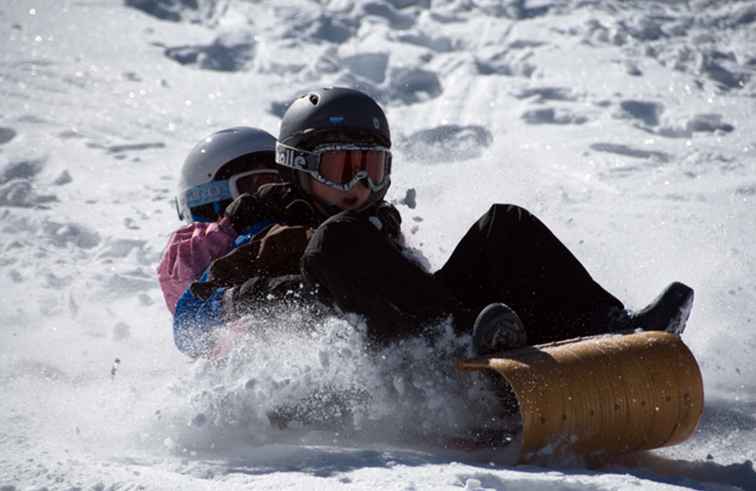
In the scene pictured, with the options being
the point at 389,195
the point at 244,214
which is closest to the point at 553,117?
the point at 389,195

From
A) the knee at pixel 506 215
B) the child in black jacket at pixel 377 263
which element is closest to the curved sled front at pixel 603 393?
the child in black jacket at pixel 377 263

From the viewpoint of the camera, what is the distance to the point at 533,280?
153 inches

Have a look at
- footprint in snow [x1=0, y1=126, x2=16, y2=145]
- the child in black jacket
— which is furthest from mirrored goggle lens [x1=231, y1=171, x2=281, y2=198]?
footprint in snow [x1=0, y1=126, x2=16, y2=145]

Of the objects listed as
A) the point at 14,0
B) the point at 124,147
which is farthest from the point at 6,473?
the point at 14,0

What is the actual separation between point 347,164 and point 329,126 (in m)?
0.17

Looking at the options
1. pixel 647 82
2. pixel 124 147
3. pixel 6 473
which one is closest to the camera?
pixel 6 473

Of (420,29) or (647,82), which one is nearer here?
(647,82)

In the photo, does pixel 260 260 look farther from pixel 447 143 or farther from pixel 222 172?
pixel 447 143

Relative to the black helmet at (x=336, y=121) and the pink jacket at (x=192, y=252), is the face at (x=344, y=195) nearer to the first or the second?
the black helmet at (x=336, y=121)

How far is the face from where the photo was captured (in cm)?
437

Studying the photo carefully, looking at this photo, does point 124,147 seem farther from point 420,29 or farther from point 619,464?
point 619,464

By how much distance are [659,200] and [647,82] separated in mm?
2193

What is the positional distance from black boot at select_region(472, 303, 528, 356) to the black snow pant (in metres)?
0.19

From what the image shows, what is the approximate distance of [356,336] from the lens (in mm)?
3611
